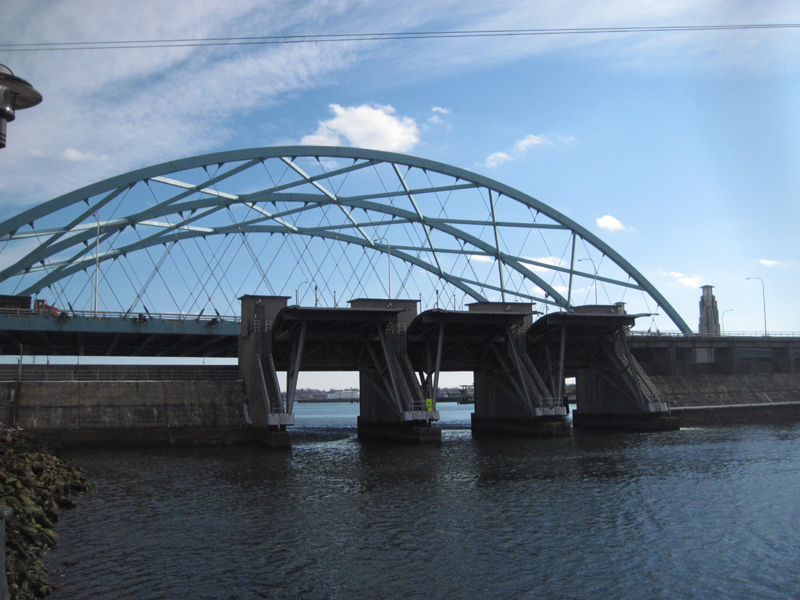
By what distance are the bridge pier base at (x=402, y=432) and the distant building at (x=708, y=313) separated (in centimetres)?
6143

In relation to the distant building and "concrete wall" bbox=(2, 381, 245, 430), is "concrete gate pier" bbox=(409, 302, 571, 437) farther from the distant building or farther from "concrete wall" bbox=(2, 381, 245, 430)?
the distant building

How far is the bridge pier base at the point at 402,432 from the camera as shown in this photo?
173 ft

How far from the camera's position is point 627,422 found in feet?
228

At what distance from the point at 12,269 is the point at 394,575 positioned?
58.9 metres

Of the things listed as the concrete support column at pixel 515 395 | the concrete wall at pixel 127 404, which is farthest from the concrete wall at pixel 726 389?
the concrete wall at pixel 127 404

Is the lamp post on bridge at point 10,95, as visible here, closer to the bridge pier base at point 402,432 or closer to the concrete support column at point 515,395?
the bridge pier base at point 402,432

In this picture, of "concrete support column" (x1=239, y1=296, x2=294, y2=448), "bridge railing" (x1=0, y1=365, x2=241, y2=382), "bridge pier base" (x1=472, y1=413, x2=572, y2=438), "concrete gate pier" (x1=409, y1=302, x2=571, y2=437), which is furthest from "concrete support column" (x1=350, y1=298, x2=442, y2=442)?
"bridge railing" (x1=0, y1=365, x2=241, y2=382)

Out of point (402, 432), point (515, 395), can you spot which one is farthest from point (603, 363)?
point (402, 432)

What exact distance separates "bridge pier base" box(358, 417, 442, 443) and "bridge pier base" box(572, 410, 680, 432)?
81.6 feet

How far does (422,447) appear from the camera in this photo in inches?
2003

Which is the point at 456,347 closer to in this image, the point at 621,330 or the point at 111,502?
the point at 621,330

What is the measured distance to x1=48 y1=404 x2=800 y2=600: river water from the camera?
17.1 meters

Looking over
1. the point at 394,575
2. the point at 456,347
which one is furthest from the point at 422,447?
the point at 394,575

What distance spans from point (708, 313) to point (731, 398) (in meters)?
27.8
